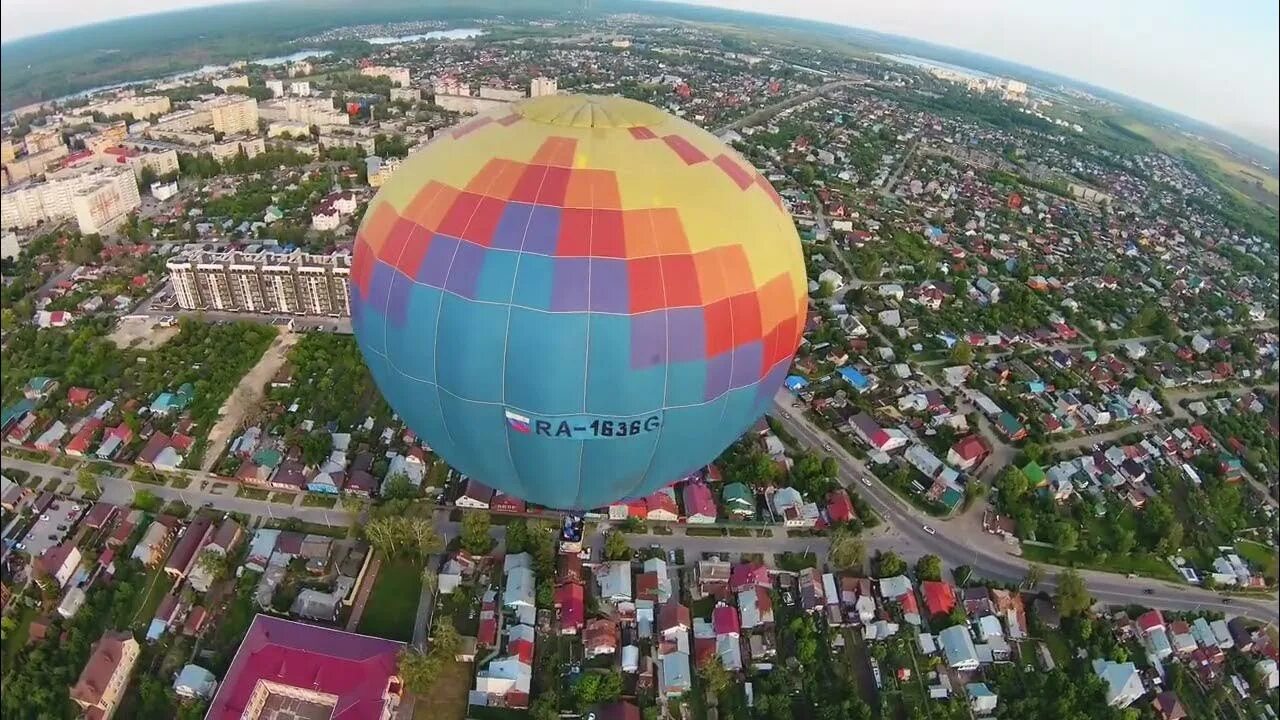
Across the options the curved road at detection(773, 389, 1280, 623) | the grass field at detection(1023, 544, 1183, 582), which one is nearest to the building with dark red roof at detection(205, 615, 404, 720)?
the curved road at detection(773, 389, 1280, 623)

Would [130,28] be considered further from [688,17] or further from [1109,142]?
[1109,142]

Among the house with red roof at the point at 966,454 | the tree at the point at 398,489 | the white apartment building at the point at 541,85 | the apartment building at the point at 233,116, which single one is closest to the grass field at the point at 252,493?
the tree at the point at 398,489

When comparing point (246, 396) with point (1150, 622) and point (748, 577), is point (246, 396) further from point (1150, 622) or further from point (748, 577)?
point (1150, 622)

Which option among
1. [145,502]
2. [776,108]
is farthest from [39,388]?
[776,108]

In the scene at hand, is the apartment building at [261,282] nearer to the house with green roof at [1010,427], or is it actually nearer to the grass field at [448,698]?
the grass field at [448,698]

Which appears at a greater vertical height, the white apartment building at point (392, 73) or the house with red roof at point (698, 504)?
the white apartment building at point (392, 73)

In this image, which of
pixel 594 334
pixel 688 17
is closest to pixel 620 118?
pixel 594 334
